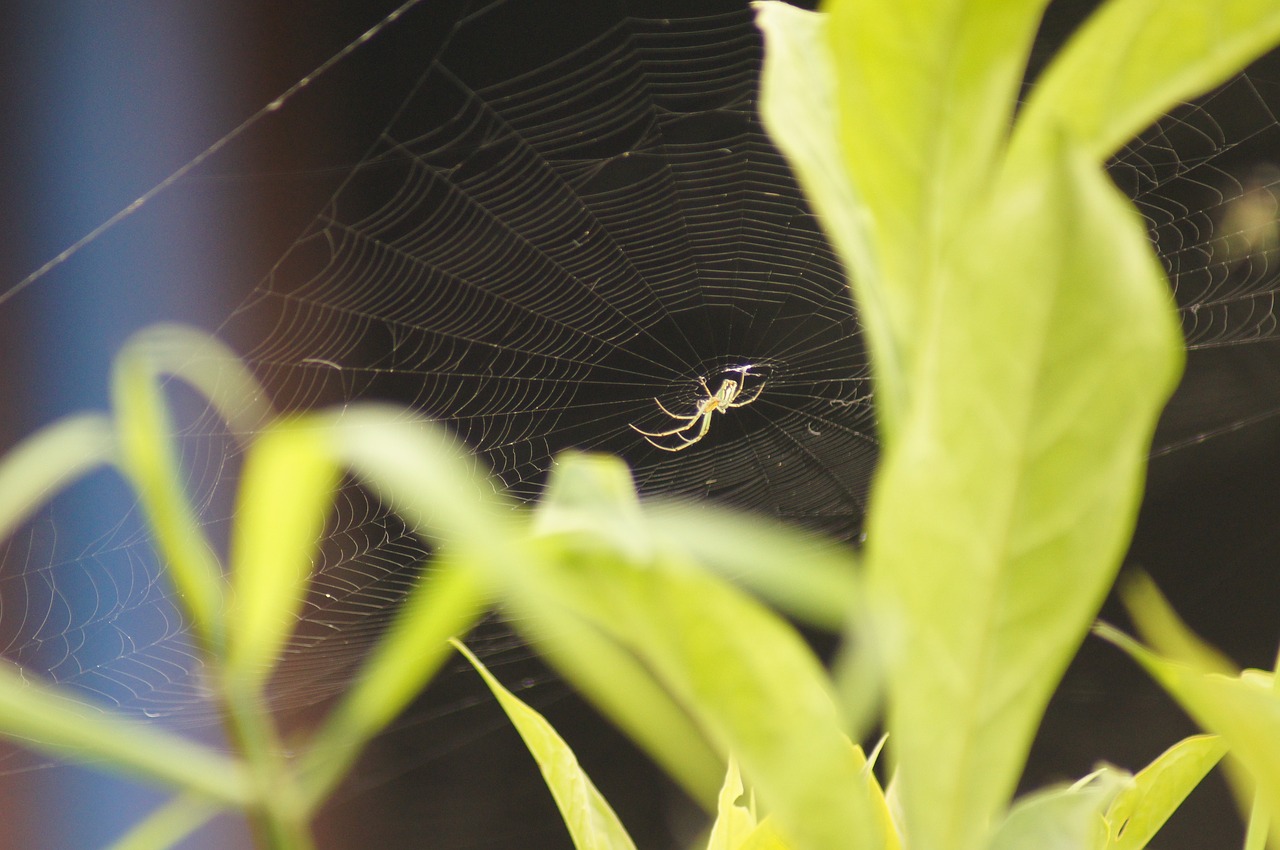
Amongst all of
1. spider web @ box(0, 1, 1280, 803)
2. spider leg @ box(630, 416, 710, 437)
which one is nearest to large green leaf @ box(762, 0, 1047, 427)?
spider web @ box(0, 1, 1280, 803)

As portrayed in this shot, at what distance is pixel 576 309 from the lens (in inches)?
53.5

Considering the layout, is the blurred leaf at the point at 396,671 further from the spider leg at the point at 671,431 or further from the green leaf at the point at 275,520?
the spider leg at the point at 671,431

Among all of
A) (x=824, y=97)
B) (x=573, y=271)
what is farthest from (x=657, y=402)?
(x=824, y=97)

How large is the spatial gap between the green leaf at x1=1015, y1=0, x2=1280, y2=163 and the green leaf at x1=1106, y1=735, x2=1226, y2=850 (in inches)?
4.9

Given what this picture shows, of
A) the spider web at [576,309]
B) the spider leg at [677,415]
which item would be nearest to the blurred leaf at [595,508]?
the spider web at [576,309]

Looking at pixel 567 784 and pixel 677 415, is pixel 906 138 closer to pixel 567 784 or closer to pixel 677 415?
pixel 567 784

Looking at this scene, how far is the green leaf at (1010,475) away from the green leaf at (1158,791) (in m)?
0.10

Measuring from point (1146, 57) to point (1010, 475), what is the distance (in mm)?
56

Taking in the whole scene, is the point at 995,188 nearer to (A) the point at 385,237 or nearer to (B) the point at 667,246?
(A) the point at 385,237

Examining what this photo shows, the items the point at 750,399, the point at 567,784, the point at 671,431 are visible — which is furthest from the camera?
the point at 750,399

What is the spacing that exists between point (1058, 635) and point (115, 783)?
1.43 m

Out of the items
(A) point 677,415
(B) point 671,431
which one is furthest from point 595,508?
(A) point 677,415

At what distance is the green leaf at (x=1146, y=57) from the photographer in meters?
0.10

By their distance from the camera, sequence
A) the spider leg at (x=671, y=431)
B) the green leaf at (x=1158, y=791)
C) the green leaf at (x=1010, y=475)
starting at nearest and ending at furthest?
the green leaf at (x=1010, y=475) → the green leaf at (x=1158, y=791) → the spider leg at (x=671, y=431)
